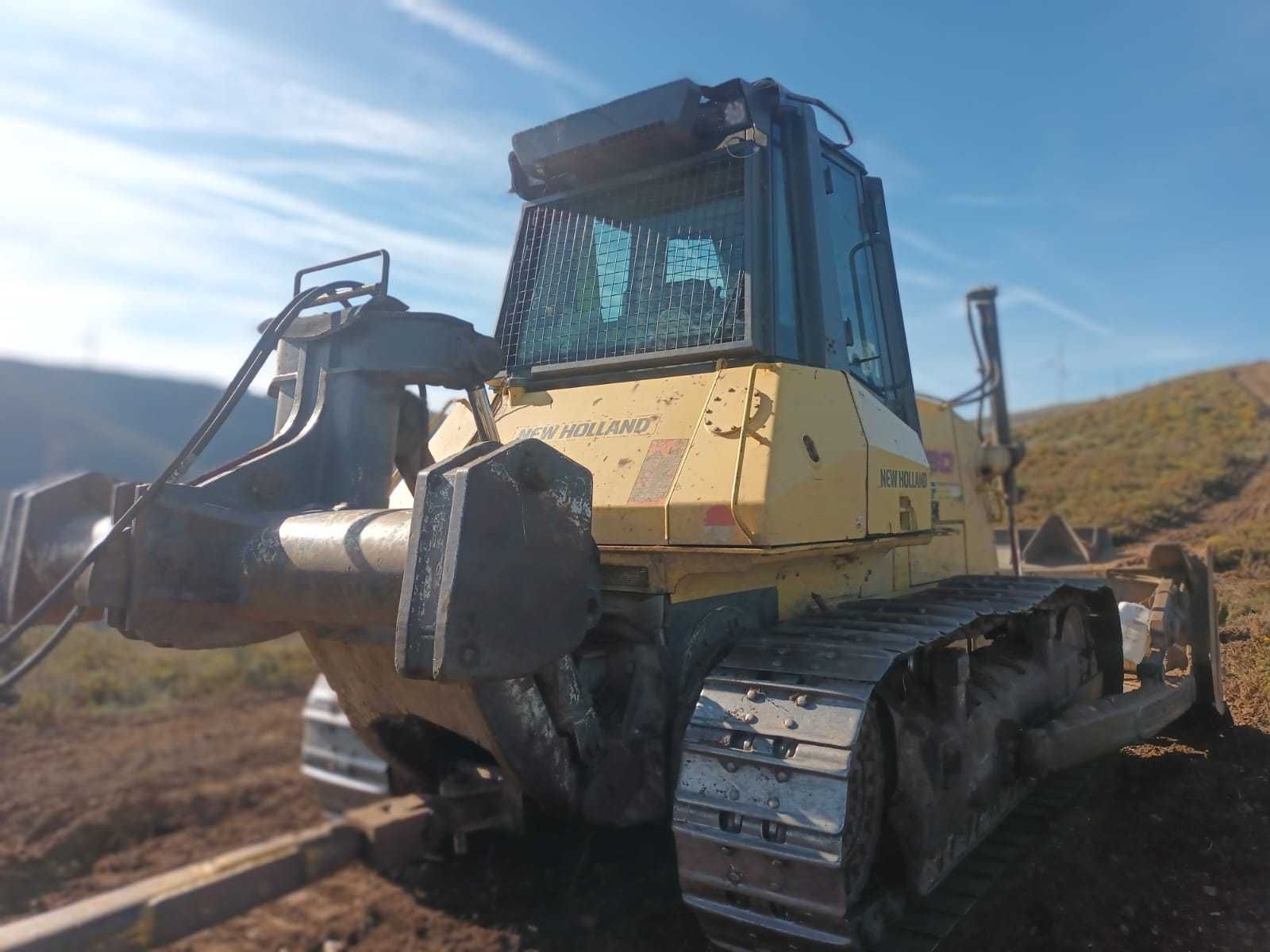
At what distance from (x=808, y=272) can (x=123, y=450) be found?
154 feet

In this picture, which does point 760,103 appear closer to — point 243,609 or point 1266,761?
point 243,609

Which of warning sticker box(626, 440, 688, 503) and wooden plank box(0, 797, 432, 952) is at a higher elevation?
warning sticker box(626, 440, 688, 503)

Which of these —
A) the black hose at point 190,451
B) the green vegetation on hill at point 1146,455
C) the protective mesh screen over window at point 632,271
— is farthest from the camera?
the green vegetation on hill at point 1146,455

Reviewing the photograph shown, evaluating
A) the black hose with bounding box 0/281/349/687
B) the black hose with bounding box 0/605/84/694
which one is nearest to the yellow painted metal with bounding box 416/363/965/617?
the black hose with bounding box 0/281/349/687

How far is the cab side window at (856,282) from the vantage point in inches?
165

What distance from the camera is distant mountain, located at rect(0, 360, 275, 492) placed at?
1636 inches

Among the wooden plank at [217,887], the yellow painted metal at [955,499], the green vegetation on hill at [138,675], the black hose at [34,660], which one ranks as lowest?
the green vegetation on hill at [138,675]

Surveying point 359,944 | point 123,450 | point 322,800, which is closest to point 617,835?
point 359,944

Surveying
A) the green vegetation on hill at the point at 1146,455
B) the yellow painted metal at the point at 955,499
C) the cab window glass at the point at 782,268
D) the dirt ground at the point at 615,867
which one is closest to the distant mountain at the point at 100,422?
the green vegetation on hill at the point at 1146,455

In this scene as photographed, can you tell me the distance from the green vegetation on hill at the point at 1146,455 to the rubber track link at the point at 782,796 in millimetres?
12129

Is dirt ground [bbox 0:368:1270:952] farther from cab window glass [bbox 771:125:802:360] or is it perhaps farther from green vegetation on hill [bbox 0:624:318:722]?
green vegetation on hill [bbox 0:624:318:722]

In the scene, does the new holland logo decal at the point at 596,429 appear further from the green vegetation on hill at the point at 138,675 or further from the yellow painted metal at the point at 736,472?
the green vegetation on hill at the point at 138,675

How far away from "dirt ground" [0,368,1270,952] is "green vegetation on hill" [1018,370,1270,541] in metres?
8.86

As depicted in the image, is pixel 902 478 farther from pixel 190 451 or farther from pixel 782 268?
pixel 190 451
